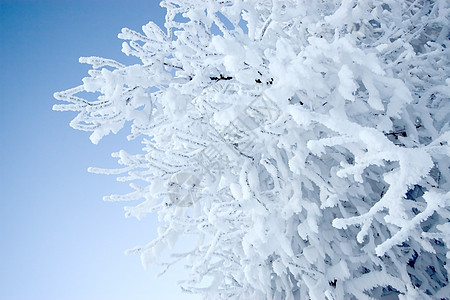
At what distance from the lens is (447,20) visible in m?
3.86

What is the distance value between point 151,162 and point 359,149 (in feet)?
5.04

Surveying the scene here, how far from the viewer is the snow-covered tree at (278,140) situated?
2.34 metres

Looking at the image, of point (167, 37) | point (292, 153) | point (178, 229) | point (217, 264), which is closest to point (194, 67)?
point (167, 37)

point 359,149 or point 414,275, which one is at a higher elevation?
point 359,149

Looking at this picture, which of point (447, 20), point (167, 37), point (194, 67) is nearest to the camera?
point (194, 67)

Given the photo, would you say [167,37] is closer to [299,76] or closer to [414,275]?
[299,76]

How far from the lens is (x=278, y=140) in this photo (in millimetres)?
2885

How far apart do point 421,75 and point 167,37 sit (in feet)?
8.76

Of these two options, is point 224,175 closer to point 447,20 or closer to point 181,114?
point 181,114

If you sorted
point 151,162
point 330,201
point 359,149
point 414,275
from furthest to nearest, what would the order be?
point 414,275, point 151,162, point 330,201, point 359,149

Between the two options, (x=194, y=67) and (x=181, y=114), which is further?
(x=194, y=67)

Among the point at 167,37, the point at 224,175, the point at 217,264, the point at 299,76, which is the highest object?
the point at 167,37

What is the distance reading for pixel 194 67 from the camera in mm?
3068

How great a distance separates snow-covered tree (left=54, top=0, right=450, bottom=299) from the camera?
2342mm
